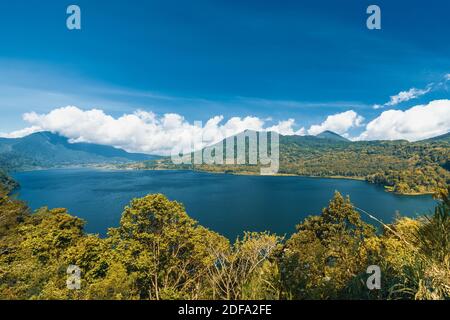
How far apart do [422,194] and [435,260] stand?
116 m

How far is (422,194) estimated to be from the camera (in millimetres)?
95000

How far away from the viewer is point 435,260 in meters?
3.91

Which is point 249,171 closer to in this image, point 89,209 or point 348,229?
point 89,209

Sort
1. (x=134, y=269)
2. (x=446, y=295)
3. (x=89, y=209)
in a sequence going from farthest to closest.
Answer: (x=89, y=209) → (x=134, y=269) → (x=446, y=295)

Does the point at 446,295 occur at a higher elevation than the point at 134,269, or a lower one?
higher

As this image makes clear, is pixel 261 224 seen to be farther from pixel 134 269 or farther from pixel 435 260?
pixel 435 260

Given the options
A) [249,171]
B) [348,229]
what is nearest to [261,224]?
[348,229]
